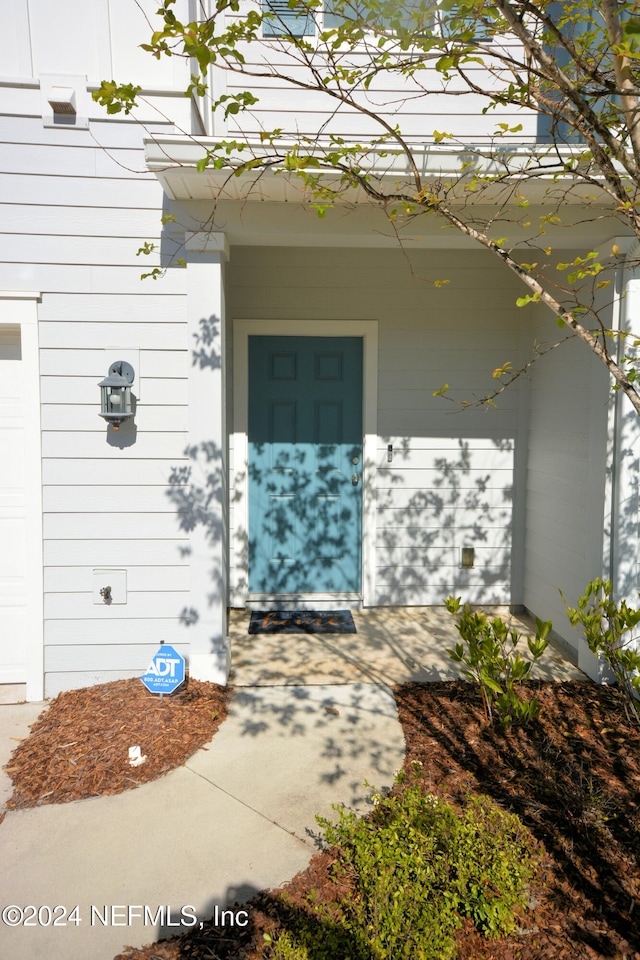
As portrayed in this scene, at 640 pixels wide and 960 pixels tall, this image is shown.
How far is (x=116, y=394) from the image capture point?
3541 millimetres

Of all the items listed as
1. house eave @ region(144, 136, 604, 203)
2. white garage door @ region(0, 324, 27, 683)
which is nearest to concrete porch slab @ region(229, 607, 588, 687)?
white garage door @ region(0, 324, 27, 683)

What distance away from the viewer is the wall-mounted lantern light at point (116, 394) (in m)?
3.52

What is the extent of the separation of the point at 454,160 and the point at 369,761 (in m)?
2.88

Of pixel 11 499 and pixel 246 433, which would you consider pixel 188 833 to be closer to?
pixel 11 499

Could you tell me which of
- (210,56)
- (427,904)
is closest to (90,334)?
(210,56)

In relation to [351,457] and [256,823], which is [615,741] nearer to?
[256,823]

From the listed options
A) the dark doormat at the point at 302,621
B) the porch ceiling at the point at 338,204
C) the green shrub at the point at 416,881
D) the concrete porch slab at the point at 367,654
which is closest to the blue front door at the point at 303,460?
the dark doormat at the point at 302,621

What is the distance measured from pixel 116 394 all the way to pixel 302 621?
2225 millimetres

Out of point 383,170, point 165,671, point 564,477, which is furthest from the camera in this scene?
point 564,477

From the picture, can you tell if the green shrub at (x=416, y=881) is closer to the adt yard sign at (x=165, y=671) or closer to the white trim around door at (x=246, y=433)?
the adt yard sign at (x=165, y=671)

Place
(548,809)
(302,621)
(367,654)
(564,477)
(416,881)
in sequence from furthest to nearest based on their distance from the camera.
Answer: (302,621)
(564,477)
(367,654)
(548,809)
(416,881)

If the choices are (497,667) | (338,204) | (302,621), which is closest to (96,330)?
(338,204)

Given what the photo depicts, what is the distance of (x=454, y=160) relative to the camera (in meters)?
3.24

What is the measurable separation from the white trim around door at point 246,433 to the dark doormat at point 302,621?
14 centimetres
